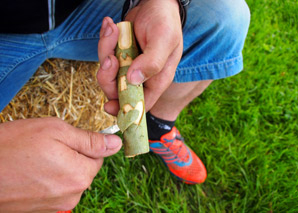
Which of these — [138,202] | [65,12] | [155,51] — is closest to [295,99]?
[138,202]

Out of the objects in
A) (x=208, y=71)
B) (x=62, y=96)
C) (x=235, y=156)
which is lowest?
(x=235, y=156)

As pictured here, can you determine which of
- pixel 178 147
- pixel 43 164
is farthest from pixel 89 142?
pixel 178 147

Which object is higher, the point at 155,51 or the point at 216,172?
the point at 155,51

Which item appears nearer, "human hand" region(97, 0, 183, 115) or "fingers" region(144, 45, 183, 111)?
"human hand" region(97, 0, 183, 115)

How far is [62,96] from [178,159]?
0.89 meters

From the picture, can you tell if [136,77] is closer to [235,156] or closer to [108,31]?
[108,31]

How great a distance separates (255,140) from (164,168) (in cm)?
74

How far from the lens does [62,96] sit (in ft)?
5.13

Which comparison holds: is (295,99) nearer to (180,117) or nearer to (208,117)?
(208,117)

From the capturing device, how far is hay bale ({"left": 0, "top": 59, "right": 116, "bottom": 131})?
1451 millimetres

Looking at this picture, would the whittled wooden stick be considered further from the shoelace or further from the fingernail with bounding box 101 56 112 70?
the shoelace

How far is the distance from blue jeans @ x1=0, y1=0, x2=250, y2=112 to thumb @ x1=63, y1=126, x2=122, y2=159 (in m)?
0.52

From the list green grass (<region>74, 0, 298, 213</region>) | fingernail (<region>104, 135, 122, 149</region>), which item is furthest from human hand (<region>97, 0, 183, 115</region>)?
green grass (<region>74, 0, 298, 213</region>)

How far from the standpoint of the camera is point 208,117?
77.4 inches
